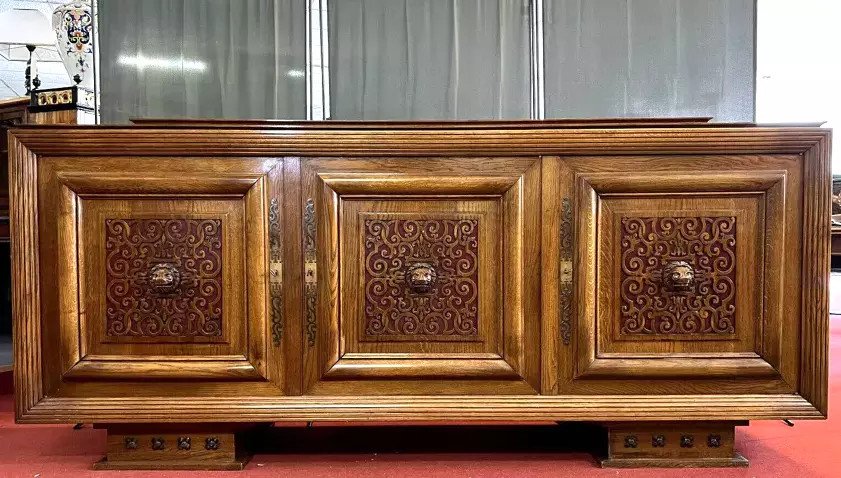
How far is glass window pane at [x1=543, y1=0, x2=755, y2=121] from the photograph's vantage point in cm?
167

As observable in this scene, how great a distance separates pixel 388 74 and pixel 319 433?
964 millimetres

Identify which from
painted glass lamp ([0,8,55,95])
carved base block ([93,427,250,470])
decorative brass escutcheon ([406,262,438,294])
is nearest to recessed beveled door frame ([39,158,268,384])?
carved base block ([93,427,250,470])

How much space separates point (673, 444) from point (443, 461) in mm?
444

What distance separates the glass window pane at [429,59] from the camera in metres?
1.66

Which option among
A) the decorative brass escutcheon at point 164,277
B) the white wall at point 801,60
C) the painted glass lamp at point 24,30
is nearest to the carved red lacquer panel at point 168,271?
the decorative brass escutcheon at point 164,277

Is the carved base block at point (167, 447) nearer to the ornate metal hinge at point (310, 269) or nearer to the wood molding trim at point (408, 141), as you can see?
the ornate metal hinge at point (310, 269)

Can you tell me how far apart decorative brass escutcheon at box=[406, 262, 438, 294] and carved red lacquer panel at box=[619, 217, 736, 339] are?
351 mm

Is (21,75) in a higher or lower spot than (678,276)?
higher

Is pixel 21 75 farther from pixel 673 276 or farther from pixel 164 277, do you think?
pixel 673 276

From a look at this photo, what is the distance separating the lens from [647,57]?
1.68 m

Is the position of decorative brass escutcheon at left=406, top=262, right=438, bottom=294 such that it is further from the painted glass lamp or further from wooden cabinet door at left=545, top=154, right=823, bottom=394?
the painted glass lamp

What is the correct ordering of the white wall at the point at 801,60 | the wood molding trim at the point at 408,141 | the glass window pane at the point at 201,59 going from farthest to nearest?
the white wall at the point at 801,60
the glass window pane at the point at 201,59
the wood molding trim at the point at 408,141

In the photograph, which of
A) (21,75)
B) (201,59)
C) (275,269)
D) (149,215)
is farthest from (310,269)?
(21,75)

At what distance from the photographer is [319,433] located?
135 centimetres
